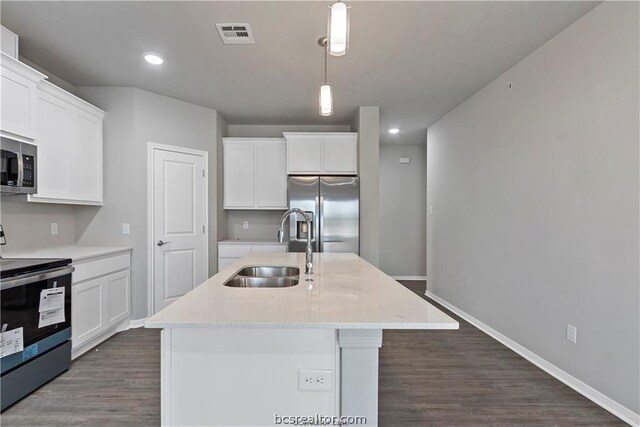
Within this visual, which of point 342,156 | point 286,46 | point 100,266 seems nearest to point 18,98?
point 100,266

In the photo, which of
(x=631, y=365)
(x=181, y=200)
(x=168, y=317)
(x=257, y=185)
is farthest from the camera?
(x=257, y=185)

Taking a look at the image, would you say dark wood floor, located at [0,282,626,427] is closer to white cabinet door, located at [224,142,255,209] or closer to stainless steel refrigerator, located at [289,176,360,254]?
stainless steel refrigerator, located at [289,176,360,254]

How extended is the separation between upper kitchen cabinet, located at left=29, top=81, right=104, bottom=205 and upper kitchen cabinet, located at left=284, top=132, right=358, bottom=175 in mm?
2146

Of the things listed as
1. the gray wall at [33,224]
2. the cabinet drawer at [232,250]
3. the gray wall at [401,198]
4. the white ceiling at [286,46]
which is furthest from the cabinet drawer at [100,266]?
the gray wall at [401,198]

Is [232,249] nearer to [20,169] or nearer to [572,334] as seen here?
[20,169]

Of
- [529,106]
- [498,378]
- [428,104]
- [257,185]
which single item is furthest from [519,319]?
[257,185]

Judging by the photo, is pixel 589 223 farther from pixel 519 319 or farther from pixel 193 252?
pixel 193 252

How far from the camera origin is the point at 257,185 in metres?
4.50

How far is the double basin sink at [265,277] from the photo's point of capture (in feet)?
6.41

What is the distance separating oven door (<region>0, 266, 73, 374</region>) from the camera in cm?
198

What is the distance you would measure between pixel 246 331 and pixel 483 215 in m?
3.04

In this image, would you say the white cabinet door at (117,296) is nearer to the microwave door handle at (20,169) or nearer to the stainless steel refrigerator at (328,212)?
the microwave door handle at (20,169)

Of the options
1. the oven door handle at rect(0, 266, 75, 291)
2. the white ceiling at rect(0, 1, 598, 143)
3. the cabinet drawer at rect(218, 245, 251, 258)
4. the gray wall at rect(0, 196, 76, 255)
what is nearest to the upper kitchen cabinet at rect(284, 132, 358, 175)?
the white ceiling at rect(0, 1, 598, 143)

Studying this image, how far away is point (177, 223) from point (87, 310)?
1.30 metres
